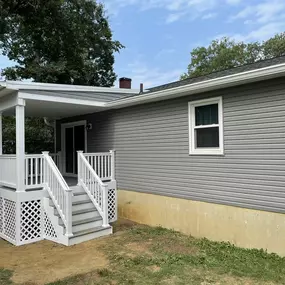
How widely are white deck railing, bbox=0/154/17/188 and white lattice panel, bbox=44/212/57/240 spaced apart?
1094mm

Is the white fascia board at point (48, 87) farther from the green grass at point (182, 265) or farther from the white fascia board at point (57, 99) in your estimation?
the green grass at point (182, 265)

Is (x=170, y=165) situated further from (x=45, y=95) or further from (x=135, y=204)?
(x=45, y=95)

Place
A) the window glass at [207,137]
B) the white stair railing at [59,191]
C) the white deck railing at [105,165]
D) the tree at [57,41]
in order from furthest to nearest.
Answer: the tree at [57,41] → the white deck railing at [105,165] → the white stair railing at [59,191] → the window glass at [207,137]

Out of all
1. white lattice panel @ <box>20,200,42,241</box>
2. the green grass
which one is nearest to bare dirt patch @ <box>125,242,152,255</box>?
the green grass

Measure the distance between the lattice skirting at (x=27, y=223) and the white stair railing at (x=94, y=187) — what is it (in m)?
1.13

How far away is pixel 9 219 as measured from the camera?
702 cm

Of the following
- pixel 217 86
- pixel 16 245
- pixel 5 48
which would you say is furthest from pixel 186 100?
pixel 5 48

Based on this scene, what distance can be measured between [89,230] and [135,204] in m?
1.76

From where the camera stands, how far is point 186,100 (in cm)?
664

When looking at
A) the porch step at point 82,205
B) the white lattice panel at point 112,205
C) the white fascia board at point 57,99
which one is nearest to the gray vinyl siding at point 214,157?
the white lattice panel at point 112,205

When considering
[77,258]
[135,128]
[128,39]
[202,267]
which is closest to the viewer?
[202,267]

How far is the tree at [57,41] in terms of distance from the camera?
17359mm

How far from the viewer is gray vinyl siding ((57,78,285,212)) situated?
5.18 m

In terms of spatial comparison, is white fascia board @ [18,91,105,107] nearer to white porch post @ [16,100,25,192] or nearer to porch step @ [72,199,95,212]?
white porch post @ [16,100,25,192]
